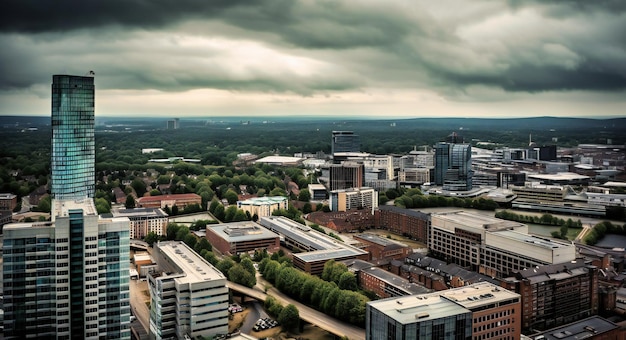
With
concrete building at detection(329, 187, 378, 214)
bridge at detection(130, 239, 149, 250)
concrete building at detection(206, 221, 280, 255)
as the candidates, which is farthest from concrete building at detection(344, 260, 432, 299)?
concrete building at detection(329, 187, 378, 214)

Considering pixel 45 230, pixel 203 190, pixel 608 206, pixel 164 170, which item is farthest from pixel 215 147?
pixel 45 230

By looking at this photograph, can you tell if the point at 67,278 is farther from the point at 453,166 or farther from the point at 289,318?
the point at 453,166

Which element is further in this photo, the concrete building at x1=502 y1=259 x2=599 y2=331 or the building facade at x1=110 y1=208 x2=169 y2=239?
the building facade at x1=110 y1=208 x2=169 y2=239

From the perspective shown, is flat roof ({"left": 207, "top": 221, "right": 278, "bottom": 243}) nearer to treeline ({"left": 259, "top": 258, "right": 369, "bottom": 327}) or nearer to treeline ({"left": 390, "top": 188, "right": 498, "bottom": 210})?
treeline ({"left": 259, "top": 258, "right": 369, "bottom": 327})

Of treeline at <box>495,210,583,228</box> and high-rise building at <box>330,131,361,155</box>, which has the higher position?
high-rise building at <box>330,131,361,155</box>

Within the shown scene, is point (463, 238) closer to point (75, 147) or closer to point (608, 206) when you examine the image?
point (608, 206)
